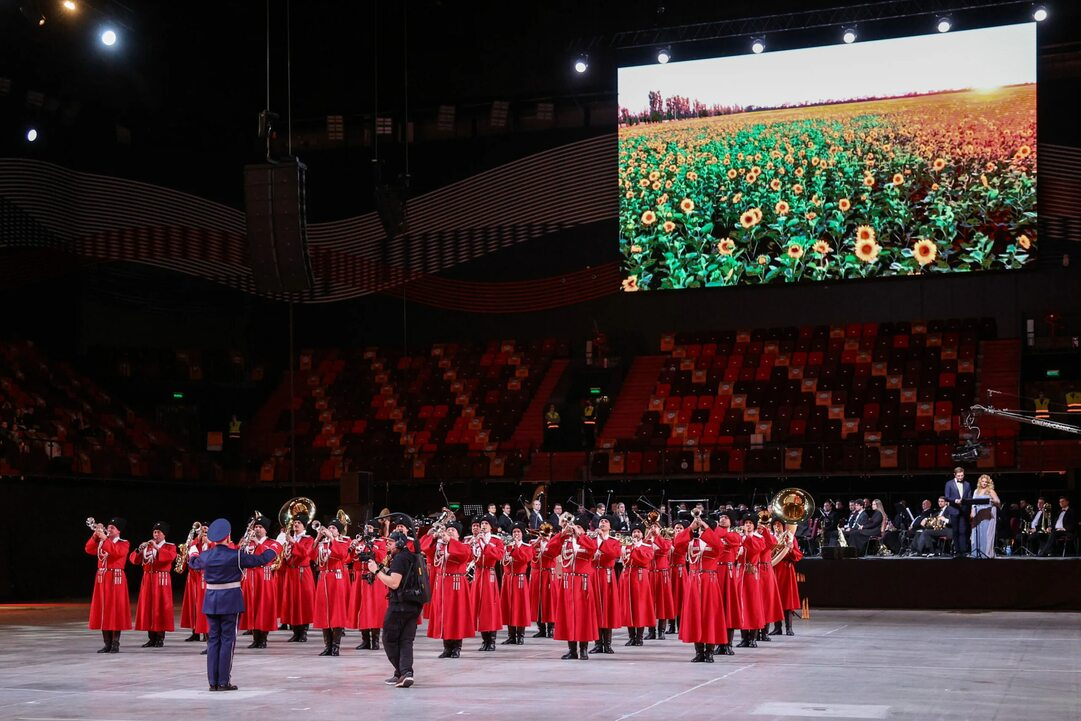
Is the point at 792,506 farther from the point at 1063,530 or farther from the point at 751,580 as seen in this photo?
the point at 1063,530

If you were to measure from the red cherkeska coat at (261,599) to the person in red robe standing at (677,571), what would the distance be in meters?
4.87

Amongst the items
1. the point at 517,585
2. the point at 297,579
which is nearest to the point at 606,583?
the point at 517,585

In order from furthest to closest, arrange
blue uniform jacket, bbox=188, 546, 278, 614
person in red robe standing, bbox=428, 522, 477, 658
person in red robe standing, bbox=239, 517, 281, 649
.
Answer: person in red robe standing, bbox=239, 517, 281, 649 < person in red robe standing, bbox=428, 522, 477, 658 < blue uniform jacket, bbox=188, 546, 278, 614

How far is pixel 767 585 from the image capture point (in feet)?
53.6

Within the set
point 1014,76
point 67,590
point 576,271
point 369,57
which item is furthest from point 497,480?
point 1014,76

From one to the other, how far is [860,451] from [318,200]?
616 inches

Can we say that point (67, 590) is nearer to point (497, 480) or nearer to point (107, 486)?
point (107, 486)

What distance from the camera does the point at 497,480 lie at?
2848 cm

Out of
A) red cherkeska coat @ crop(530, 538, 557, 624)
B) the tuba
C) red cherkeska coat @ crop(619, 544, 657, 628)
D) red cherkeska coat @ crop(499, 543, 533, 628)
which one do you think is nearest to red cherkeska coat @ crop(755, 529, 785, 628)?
red cherkeska coat @ crop(619, 544, 657, 628)

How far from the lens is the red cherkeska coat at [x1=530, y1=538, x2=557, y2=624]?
15.5 metres

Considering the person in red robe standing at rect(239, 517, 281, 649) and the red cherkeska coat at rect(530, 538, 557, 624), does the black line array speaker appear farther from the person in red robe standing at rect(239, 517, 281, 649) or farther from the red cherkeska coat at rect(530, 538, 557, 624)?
the red cherkeska coat at rect(530, 538, 557, 624)

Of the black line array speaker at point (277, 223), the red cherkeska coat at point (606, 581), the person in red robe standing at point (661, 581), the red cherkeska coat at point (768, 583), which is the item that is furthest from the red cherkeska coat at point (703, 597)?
the black line array speaker at point (277, 223)

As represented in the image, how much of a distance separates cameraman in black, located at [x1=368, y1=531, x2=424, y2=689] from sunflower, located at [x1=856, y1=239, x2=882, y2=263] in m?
19.1

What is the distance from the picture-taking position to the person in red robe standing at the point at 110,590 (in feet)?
52.5
